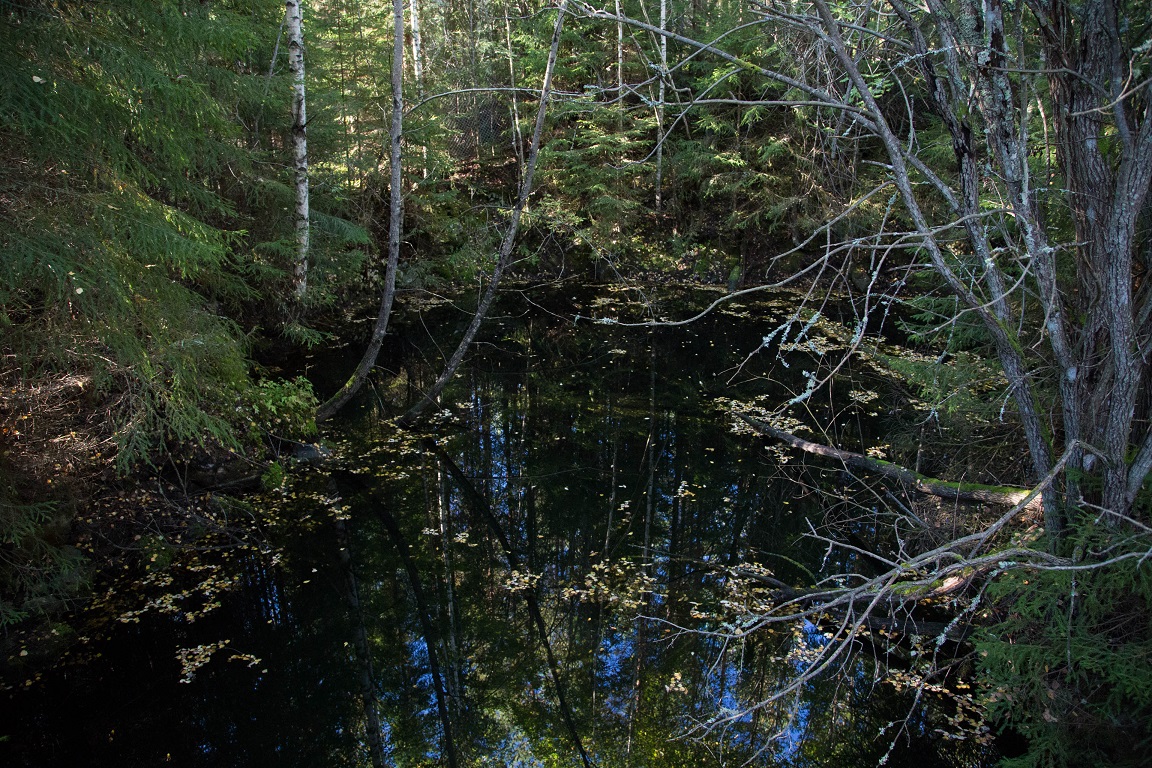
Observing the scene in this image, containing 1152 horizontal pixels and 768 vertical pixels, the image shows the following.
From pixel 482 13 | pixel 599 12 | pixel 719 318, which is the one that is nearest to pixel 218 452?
pixel 599 12

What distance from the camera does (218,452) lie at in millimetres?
6871

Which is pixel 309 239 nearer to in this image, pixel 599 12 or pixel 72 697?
pixel 72 697

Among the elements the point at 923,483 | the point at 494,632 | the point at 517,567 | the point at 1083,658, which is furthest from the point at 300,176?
the point at 1083,658

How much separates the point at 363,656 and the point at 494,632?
972 millimetres

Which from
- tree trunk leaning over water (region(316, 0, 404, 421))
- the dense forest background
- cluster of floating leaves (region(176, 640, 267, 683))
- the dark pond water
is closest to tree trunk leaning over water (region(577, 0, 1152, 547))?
the dense forest background

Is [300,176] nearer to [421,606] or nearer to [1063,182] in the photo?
[421,606]

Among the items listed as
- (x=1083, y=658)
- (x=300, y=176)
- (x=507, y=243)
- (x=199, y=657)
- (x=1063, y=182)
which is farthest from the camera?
(x=300, y=176)

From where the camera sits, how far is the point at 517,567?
5.93 metres

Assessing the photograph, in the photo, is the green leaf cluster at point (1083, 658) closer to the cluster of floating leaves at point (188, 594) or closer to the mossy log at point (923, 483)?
the mossy log at point (923, 483)

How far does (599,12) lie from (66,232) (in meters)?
3.64

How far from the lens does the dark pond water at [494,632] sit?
420cm

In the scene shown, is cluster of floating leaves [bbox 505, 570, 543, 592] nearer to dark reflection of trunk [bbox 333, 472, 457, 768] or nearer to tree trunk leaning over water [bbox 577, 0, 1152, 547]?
dark reflection of trunk [bbox 333, 472, 457, 768]

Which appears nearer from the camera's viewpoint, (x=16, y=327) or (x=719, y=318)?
(x=16, y=327)

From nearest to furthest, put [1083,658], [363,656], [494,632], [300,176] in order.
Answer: [1083,658]
[363,656]
[494,632]
[300,176]
